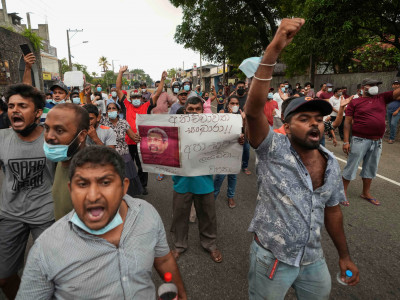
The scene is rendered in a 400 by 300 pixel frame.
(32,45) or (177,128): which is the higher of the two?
(32,45)

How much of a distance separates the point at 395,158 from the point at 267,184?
24.6 ft

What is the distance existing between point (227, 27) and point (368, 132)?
1500 centimetres

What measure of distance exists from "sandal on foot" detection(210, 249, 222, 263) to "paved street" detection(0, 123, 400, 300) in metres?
0.05

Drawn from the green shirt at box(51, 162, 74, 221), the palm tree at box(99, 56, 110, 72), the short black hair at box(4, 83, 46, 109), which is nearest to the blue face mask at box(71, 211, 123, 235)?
the green shirt at box(51, 162, 74, 221)

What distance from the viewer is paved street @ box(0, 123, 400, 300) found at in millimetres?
2465

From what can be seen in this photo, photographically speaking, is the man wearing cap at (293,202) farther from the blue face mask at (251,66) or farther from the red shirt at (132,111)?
the red shirt at (132,111)

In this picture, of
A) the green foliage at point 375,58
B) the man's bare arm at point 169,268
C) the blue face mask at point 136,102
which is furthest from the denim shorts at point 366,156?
the green foliage at point 375,58

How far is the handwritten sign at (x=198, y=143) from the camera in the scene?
9.78ft

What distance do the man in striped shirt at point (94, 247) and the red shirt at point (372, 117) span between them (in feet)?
14.1

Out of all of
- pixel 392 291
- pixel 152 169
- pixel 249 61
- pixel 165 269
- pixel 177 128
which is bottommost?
pixel 392 291

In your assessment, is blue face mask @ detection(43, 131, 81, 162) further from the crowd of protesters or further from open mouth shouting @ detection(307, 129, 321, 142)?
open mouth shouting @ detection(307, 129, 321, 142)

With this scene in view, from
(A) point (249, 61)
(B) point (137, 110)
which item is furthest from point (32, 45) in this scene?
(A) point (249, 61)

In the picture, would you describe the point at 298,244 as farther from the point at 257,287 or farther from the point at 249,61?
the point at 249,61

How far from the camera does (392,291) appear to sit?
2.44m
